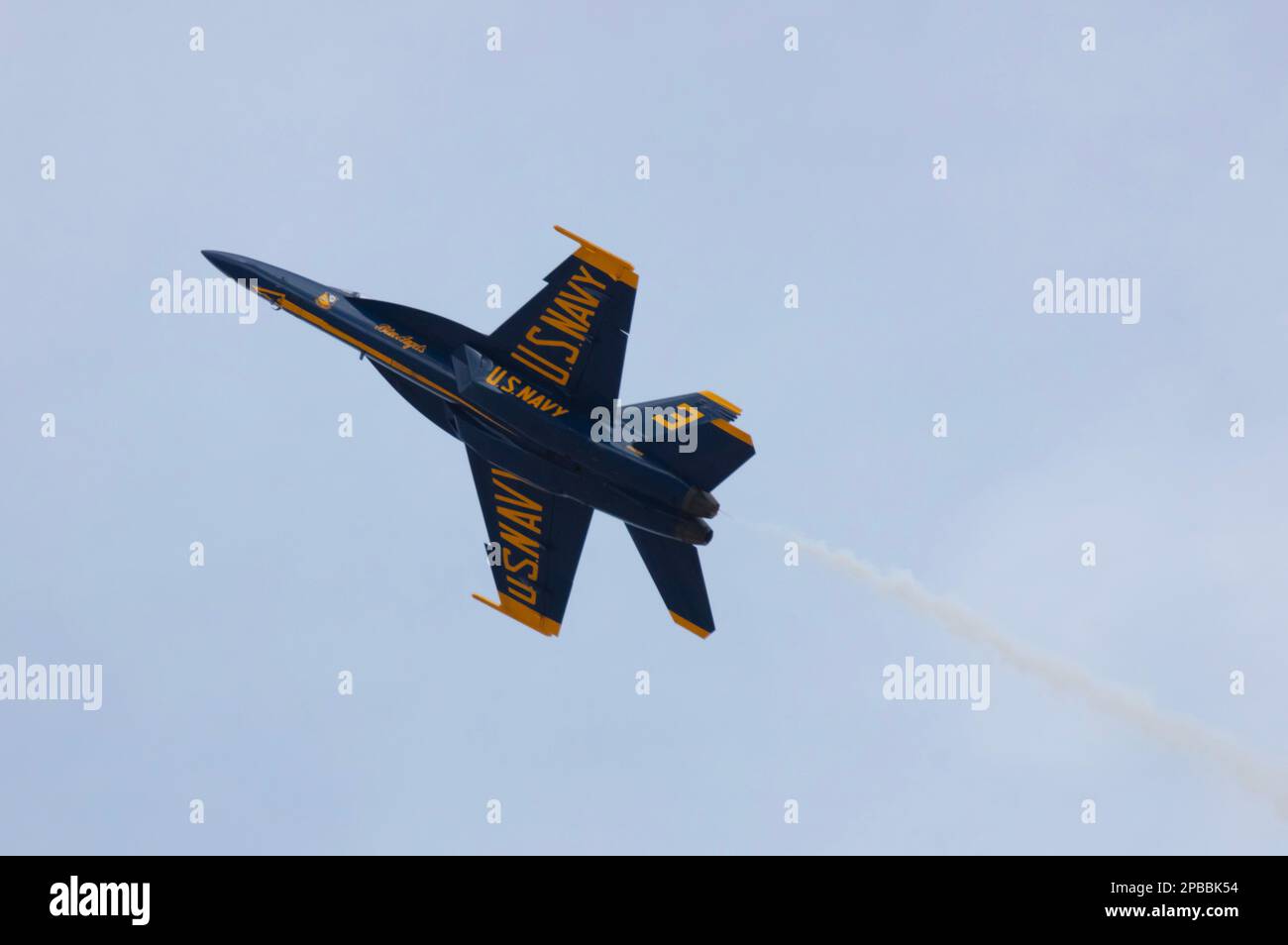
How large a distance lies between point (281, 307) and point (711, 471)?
1312 cm

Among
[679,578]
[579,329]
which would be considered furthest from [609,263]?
[679,578]

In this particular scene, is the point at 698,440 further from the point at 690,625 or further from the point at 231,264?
the point at 231,264

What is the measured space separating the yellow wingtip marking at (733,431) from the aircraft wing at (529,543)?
20.4ft

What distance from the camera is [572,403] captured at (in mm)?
44875

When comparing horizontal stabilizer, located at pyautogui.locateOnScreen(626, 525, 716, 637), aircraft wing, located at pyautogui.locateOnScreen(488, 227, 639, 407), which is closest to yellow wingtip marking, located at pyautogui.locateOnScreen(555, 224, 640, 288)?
aircraft wing, located at pyautogui.locateOnScreen(488, 227, 639, 407)

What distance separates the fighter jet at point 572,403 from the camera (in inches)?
1737

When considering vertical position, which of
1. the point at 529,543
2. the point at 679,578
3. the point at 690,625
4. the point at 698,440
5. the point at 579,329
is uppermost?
the point at 579,329

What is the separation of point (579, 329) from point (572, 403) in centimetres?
198

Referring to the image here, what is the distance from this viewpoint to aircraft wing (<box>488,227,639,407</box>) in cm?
4419

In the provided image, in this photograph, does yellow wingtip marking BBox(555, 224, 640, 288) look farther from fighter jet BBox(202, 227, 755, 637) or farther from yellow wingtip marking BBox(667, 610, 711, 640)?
yellow wingtip marking BBox(667, 610, 711, 640)
